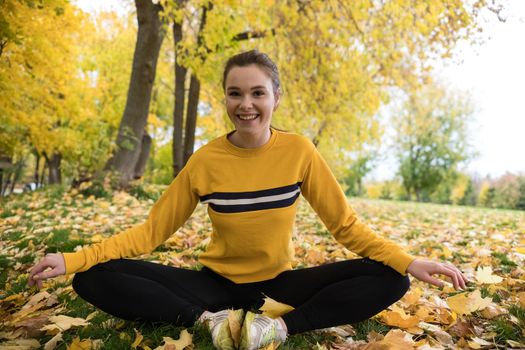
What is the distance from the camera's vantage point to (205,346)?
6.44 ft

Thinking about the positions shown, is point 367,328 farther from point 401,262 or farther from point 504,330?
point 504,330

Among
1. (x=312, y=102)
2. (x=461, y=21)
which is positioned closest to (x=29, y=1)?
(x=312, y=102)

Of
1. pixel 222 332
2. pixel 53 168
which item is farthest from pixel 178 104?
pixel 53 168

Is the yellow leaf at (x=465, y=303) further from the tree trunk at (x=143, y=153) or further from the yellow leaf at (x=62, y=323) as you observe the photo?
the tree trunk at (x=143, y=153)

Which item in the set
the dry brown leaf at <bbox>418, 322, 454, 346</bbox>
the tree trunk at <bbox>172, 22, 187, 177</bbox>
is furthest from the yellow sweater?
the tree trunk at <bbox>172, 22, 187, 177</bbox>

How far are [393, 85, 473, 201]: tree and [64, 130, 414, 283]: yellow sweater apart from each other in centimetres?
2837

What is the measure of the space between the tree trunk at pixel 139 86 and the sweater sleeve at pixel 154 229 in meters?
6.58

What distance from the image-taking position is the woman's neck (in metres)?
2.30

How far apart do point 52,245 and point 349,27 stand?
6649 mm

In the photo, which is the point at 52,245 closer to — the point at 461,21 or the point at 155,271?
the point at 155,271

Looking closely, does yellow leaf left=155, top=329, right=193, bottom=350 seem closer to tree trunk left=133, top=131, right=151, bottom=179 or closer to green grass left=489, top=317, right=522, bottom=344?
green grass left=489, top=317, right=522, bottom=344

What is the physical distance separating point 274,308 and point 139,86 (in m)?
7.27

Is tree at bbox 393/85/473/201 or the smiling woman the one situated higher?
tree at bbox 393/85/473/201

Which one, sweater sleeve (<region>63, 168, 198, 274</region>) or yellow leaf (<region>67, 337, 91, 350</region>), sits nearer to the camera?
yellow leaf (<region>67, 337, 91, 350</region>)
